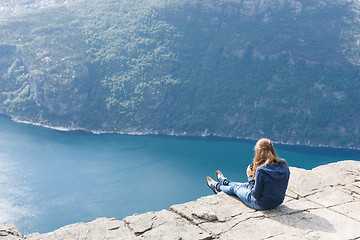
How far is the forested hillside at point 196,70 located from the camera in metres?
73.2

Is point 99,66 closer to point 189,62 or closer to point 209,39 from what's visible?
point 189,62

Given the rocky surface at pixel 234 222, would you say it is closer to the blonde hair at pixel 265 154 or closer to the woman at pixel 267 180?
the woman at pixel 267 180

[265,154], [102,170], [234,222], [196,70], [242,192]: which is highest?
[265,154]

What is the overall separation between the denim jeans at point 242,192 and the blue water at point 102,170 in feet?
116

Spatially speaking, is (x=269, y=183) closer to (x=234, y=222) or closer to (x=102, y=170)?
(x=234, y=222)

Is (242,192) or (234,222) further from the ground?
(242,192)

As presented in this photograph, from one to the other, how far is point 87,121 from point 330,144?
161ft

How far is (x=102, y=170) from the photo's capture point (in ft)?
169

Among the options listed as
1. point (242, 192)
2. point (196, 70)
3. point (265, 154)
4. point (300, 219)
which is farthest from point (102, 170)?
point (300, 219)

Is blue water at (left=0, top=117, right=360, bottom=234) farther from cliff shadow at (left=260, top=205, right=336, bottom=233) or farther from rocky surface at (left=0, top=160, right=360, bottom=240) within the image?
cliff shadow at (left=260, top=205, right=336, bottom=233)

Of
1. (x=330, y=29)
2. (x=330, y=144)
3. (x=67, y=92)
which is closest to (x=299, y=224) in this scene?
(x=330, y=144)

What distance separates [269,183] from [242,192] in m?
0.54

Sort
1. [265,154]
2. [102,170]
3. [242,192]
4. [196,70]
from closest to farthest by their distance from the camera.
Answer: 1. [265,154]
2. [242,192]
3. [102,170]
4. [196,70]

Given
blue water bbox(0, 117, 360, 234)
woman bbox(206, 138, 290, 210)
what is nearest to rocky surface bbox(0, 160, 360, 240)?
woman bbox(206, 138, 290, 210)
